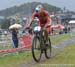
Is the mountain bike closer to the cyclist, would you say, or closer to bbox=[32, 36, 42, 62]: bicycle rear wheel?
bbox=[32, 36, 42, 62]: bicycle rear wheel

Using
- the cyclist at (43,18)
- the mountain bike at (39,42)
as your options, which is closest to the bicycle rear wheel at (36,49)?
the mountain bike at (39,42)

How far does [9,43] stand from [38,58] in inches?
315

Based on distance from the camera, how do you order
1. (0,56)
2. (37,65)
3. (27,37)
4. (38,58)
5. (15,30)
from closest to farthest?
(37,65) < (38,58) < (0,56) < (27,37) < (15,30)

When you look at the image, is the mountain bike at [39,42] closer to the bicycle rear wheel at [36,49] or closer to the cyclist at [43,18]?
the bicycle rear wheel at [36,49]

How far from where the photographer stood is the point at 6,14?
67.6 feet

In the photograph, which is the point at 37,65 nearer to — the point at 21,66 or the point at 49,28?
Result: the point at 21,66

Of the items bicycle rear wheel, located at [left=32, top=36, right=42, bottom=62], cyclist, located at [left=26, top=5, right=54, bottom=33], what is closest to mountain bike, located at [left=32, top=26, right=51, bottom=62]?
bicycle rear wheel, located at [left=32, top=36, right=42, bottom=62]

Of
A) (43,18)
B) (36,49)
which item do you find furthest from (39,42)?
(43,18)

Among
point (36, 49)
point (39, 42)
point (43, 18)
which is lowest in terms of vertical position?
point (36, 49)

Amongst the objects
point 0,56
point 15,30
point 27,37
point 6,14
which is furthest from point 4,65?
point 15,30

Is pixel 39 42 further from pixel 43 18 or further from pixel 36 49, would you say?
pixel 43 18

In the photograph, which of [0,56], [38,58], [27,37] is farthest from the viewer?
[27,37]

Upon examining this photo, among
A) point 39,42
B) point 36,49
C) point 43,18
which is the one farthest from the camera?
point 43,18

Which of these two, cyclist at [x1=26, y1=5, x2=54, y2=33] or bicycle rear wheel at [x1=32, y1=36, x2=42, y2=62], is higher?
A: cyclist at [x1=26, y1=5, x2=54, y2=33]
